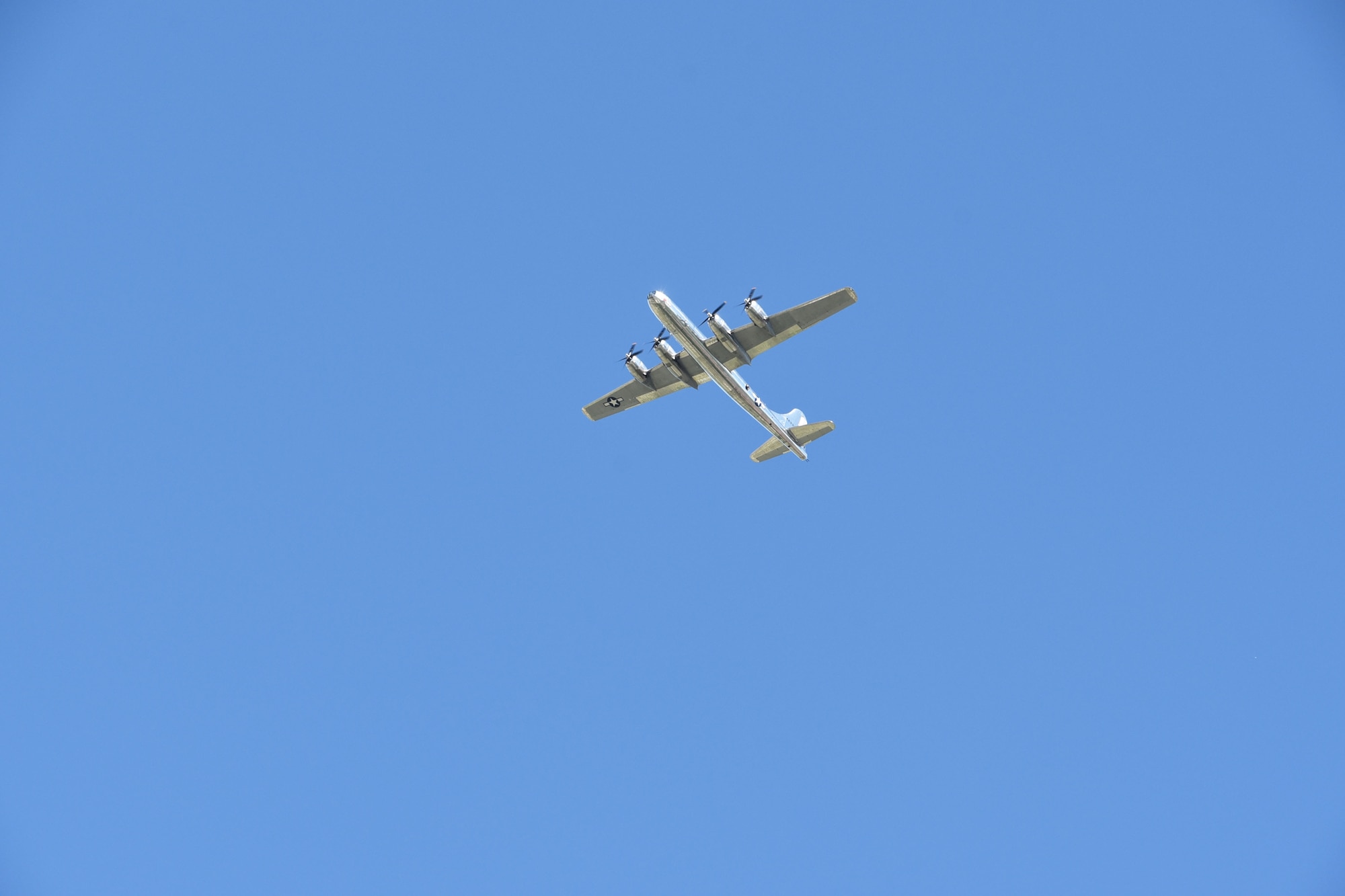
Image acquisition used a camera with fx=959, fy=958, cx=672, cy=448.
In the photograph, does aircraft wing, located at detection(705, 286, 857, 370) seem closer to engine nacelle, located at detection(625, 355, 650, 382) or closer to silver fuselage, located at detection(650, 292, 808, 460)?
silver fuselage, located at detection(650, 292, 808, 460)

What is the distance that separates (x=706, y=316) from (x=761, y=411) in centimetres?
697

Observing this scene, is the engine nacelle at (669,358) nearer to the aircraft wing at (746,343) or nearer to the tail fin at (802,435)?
the aircraft wing at (746,343)

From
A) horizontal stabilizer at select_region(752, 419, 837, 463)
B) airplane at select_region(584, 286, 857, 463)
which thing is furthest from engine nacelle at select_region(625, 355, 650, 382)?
horizontal stabilizer at select_region(752, 419, 837, 463)

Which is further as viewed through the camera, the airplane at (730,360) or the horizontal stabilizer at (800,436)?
the horizontal stabilizer at (800,436)

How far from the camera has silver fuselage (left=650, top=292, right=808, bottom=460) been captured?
1912 inches

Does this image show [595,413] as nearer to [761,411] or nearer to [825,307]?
[761,411]

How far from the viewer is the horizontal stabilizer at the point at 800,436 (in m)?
55.8

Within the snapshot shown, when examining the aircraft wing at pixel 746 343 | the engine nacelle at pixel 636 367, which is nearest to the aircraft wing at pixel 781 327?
the aircraft wing at pixel 746 343

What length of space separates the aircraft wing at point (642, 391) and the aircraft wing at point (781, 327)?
2407 millimetres

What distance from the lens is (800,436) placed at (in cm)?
5619

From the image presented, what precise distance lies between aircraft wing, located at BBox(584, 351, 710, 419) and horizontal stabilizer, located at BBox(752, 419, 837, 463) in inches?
237

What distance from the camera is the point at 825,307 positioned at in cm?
5031

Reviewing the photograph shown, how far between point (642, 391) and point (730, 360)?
294 inches

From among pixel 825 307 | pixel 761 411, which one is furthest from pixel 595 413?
pixel 825 307
